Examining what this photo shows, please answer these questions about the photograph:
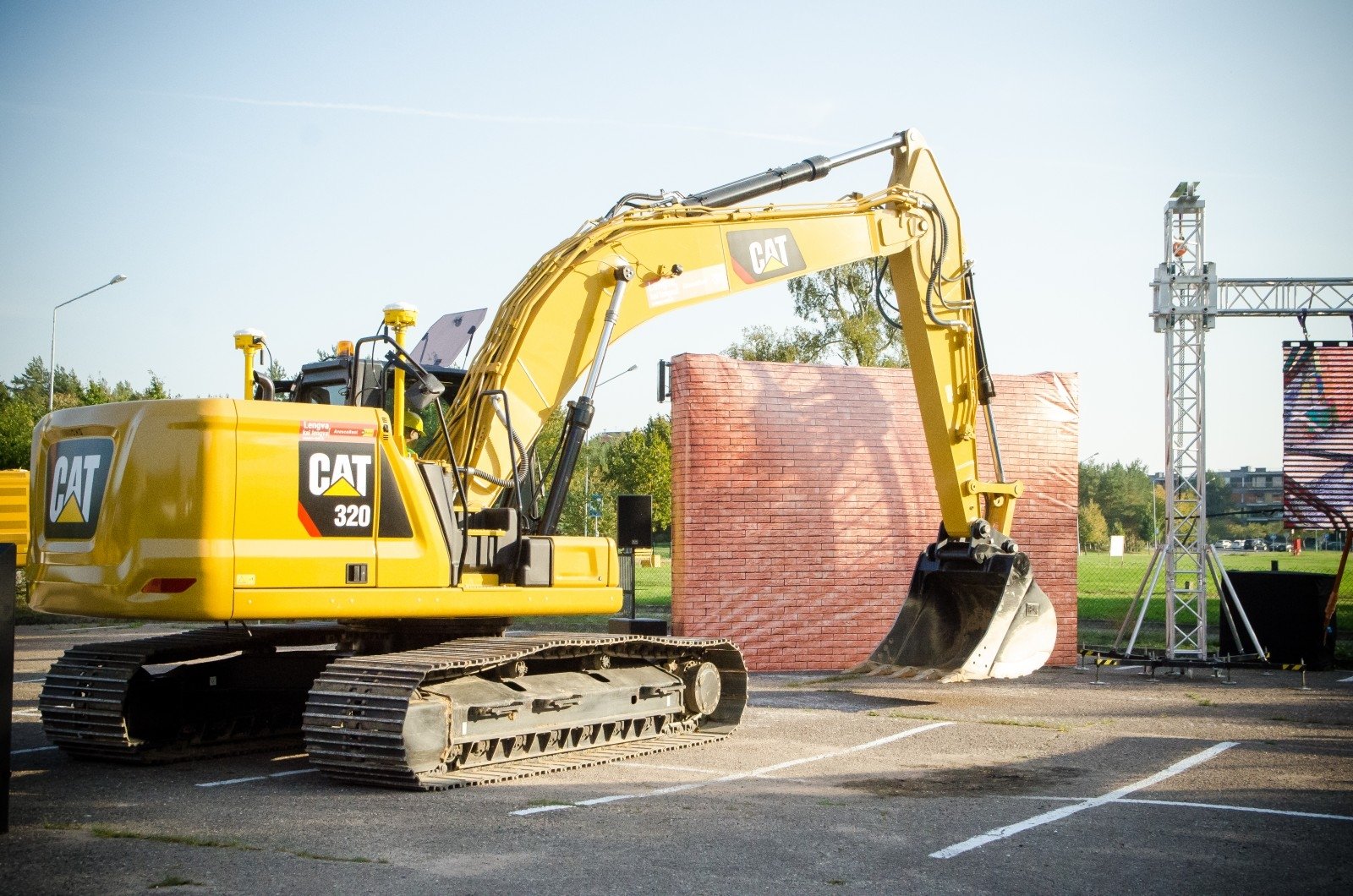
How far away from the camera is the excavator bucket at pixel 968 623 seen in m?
11.7

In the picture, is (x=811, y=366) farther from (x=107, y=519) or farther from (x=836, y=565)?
(x=107, y=519)

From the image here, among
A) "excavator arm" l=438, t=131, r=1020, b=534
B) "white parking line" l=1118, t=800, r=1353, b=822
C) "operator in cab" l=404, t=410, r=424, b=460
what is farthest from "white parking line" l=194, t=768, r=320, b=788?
"white parking line" l=1118, t=800, r=1353, b=822

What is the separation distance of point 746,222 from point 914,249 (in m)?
2.59

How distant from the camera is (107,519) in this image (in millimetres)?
7375

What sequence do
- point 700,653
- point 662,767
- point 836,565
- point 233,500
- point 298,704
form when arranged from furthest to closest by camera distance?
point 836,565 < point 700,653 < point 298,704 < point 662,767 < point 233,500

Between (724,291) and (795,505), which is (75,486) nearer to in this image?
(724,291)

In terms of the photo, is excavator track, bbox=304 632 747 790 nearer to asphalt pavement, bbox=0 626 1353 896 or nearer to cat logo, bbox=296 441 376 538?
asphalt pavement, bbox=0 626 1353 896

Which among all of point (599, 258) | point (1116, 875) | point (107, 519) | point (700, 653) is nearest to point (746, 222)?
point (599, 258)

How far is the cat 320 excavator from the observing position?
23.9 ft

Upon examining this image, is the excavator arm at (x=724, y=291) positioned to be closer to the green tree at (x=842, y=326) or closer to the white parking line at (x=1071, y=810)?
the white parking line at (x=1071, y=810)

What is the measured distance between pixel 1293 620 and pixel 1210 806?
34.9 feet

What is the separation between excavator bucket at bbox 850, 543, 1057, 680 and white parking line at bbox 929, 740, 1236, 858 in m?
2.35

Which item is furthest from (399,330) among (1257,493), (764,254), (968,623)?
(1257,493)

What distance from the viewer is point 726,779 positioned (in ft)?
26.6
